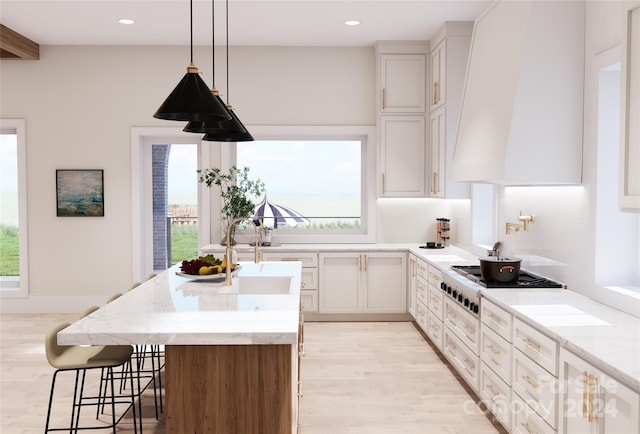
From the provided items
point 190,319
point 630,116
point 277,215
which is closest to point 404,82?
point 277,215

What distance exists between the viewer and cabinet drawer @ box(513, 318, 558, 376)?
251 centimetres

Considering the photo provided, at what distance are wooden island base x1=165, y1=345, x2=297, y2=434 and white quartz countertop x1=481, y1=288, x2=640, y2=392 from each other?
4.06 feet

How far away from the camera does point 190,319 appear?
2492 millimetres

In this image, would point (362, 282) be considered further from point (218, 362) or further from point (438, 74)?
point (218, 362)

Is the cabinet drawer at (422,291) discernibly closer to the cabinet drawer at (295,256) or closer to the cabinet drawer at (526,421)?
the cabinet drawer at (295,256)

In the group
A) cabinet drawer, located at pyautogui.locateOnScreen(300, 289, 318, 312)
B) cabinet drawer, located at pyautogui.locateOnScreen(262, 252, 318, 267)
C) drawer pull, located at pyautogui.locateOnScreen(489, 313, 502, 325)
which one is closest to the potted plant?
cabinet drawer, located at pyautogui.locateOnScreen(262, 252, 318, 267)

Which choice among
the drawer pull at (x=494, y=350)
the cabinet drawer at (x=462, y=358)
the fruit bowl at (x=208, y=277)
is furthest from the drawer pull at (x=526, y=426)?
the fruit bowl at (x=208, y=277)

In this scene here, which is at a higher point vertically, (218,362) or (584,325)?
(584,325)

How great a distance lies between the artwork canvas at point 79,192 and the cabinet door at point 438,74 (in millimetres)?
3941

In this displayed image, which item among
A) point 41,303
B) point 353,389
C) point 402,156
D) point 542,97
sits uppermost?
point 542,97

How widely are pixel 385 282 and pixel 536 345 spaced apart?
11.1ft

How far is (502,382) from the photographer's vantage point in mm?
3146

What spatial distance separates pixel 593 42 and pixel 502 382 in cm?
210

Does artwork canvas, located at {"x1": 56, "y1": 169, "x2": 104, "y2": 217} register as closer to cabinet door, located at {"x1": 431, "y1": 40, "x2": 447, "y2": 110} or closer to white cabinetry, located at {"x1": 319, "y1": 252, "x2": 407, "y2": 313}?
white cabinetry, located at {"x1": 319, "y1": 252, "x2": 407, "y2": 313}
